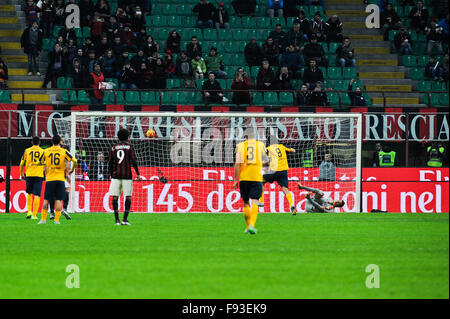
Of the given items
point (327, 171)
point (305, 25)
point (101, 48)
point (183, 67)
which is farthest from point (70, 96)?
point (305, 25)

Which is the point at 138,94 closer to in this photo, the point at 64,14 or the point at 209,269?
the point at 64,14

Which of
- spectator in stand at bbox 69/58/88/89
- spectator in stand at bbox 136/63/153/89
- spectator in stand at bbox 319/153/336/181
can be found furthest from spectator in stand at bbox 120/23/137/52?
spectator in stand at bbox 319/153/336/181

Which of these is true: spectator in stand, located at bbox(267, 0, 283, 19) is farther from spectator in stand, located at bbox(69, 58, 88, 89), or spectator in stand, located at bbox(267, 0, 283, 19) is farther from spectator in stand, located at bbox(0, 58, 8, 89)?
spectator in stand, located at bbox(0, 58, 8, 89)

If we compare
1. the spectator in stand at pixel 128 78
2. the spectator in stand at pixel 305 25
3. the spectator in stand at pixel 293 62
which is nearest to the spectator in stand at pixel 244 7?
the spectator in stand at pixel 305 25

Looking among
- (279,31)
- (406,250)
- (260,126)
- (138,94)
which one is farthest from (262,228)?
(279,31)

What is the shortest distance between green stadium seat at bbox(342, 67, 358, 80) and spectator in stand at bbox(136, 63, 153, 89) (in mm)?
7034

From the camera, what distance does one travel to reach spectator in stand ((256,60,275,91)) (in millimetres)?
28812

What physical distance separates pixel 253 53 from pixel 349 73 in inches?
139

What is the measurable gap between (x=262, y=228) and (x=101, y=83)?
39.2 ft

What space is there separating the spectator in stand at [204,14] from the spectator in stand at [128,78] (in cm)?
469

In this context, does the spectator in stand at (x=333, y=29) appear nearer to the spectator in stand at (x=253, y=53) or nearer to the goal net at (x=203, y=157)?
the spectator in stand at (x=253, y=53)

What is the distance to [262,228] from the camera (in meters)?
17.5

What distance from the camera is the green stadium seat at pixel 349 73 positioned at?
102ft

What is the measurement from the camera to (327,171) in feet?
85.3
